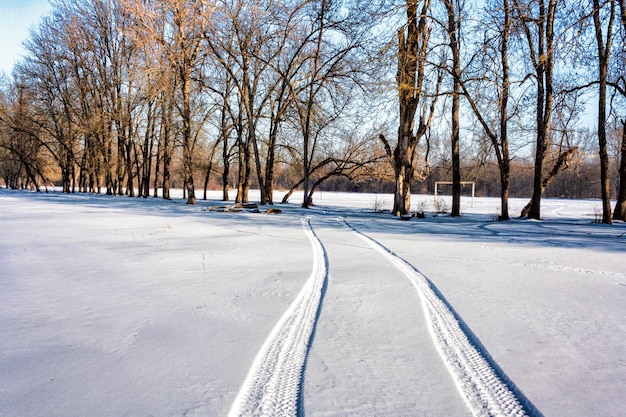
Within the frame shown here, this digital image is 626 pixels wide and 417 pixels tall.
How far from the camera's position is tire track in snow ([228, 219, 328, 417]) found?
6.49 feet

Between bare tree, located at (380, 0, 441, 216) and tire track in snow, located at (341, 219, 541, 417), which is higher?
bare tree, located at (380, 0, 441, 216)

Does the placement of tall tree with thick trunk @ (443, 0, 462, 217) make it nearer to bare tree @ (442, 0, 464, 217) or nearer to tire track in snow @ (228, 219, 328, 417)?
bare tree @ (442, 0, 464, 217)

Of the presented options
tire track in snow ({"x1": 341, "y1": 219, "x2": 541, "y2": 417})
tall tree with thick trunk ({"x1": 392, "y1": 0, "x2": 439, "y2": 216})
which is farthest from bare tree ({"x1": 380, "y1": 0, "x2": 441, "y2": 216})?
tire track in snow ({"x1": 341, "y1": 219, "x2": 541, "y2": 417})

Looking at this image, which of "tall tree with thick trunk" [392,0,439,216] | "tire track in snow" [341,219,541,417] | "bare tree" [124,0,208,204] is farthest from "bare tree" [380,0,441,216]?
"tire track in snow" [341,219,541,417]

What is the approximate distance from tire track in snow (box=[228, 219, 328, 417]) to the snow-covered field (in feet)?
0.04

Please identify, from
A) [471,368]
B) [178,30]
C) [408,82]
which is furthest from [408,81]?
[471,368]

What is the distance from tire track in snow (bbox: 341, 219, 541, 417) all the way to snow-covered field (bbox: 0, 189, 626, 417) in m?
0.01

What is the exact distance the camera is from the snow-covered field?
2043mm

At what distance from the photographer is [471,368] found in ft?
7.98

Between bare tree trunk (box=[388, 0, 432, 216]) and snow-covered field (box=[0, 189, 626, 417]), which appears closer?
snow-covered field (box=[0, 189, 626, 417])

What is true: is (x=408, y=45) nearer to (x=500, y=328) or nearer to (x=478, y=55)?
(x=478, y=55)

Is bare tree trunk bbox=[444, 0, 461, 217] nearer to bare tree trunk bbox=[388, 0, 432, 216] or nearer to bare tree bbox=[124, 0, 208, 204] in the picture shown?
bare tree trunk bbox=[388, 0, 432, 216]

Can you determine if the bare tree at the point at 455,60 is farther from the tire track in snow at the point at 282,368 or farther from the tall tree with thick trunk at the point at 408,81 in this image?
the tire track in snow at the point at 282,368

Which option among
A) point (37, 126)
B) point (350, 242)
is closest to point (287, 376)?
point (350, 242)
